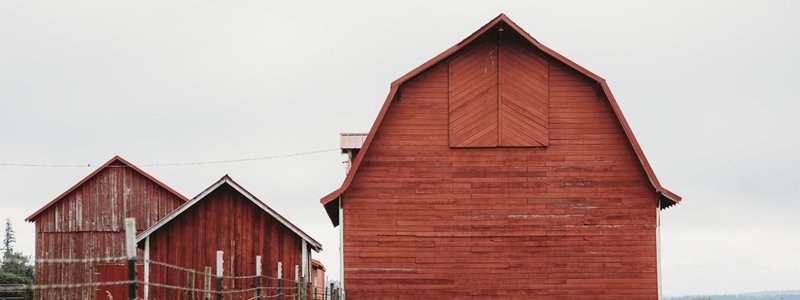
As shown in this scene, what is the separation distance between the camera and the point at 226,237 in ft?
83.4

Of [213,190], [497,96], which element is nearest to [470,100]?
[497,96]

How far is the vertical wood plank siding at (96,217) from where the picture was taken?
33.9m

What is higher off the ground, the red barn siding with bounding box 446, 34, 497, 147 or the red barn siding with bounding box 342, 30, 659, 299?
the red barn siding with bounding box 446, 34, 497, 147

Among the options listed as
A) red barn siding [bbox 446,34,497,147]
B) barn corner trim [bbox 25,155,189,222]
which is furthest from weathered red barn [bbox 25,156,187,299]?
red barn siding [bbox 446,34,497,147]

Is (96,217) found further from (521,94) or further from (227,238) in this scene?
(521,94)

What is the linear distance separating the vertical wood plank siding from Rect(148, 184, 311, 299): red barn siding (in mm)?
8915

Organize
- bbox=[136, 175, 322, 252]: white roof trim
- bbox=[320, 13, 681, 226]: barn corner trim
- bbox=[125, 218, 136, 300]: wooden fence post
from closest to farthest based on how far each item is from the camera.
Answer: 1. bbox=[125, 218, 136, 300]: wooden fence post
2. bbox=[320, 13, 681, 226]: barn corner trim
3. bbox=[136, 175, 322, 252]: white roof trim

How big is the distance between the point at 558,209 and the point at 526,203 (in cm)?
72

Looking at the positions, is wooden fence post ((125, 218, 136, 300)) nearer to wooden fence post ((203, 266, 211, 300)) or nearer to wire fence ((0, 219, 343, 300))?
wire fence ((0, 219, 343, 300))

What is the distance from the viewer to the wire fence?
15656 millimetres

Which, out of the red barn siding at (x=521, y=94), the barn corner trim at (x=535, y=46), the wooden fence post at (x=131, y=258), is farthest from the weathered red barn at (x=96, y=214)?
the wooden fence post at (x=131, y=258)

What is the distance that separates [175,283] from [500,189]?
876cm

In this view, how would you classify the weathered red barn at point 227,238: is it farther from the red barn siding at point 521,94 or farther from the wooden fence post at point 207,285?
the wooden fence post at point 207,285

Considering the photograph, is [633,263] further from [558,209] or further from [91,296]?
[91,296]
